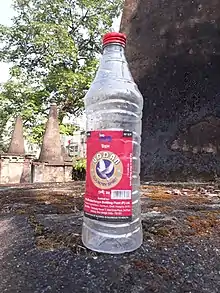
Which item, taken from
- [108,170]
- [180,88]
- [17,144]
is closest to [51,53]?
[17,144]

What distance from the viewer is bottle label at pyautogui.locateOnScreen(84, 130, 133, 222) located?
3.03 feet

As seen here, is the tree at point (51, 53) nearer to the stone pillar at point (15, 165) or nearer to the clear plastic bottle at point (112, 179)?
the stone pillar at point (15, 165)

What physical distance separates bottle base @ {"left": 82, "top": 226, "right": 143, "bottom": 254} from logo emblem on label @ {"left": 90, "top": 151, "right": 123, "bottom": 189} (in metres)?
0.15

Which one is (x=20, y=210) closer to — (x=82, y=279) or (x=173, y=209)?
(x=173, y=209)

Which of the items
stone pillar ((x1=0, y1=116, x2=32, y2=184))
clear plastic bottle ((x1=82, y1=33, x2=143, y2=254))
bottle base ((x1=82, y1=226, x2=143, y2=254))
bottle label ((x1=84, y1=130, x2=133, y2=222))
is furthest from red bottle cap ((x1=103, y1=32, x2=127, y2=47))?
stone pillar ((x1=0, y1=116, x2=32, y2=184))

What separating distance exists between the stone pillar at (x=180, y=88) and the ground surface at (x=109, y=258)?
188 cm

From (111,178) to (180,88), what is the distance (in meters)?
2.61

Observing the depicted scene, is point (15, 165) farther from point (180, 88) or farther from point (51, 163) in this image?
point (180, 88)

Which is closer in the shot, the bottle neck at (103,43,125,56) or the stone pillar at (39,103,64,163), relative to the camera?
the bottle neck at (103,43,125,56)

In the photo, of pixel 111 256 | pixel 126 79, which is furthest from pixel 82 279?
pixel 126 79

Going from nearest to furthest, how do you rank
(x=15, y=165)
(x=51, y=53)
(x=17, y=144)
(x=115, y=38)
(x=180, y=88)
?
1. (x=115, y=38)
2. (x=180, y=88)
3. (x=15, y=165)
4. (x=17, y=144)
5. (x=51, y=53)

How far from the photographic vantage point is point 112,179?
0.93 m

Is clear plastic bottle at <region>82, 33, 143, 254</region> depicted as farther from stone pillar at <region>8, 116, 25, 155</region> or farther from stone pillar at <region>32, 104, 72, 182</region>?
stone pillar at <region>8, 116, 25, 155</region>

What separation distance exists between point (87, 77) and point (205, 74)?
1196cm
